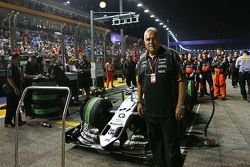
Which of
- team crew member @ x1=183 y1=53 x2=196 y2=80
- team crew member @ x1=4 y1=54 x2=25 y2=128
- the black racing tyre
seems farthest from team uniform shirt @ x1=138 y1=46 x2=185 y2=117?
team crew member @ x1=183 y1=53 x2=196 y2=80

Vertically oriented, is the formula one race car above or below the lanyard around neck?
below

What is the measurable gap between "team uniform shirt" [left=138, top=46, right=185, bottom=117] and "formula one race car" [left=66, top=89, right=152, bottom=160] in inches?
38.9

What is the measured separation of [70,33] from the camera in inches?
451

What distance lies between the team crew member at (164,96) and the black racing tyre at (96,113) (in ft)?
4.70

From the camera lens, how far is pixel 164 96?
7.65ft

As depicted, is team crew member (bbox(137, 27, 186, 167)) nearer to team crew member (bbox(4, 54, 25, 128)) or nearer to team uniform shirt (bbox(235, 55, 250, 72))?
team crew member (bbox(4, 54, 25, 128))

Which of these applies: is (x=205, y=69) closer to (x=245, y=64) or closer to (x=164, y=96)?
(x=245, y=64)

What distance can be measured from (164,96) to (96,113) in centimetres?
165

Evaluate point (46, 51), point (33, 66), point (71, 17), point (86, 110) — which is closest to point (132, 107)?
point (86, 110)

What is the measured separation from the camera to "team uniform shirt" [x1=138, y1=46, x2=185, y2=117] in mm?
2332

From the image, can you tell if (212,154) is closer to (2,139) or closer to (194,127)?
(194,127)

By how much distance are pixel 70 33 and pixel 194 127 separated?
8648 millimetres

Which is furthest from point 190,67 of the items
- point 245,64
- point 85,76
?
point 85,76

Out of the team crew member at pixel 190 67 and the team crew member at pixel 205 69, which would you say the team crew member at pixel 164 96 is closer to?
the team crew member at pixel 190 67
